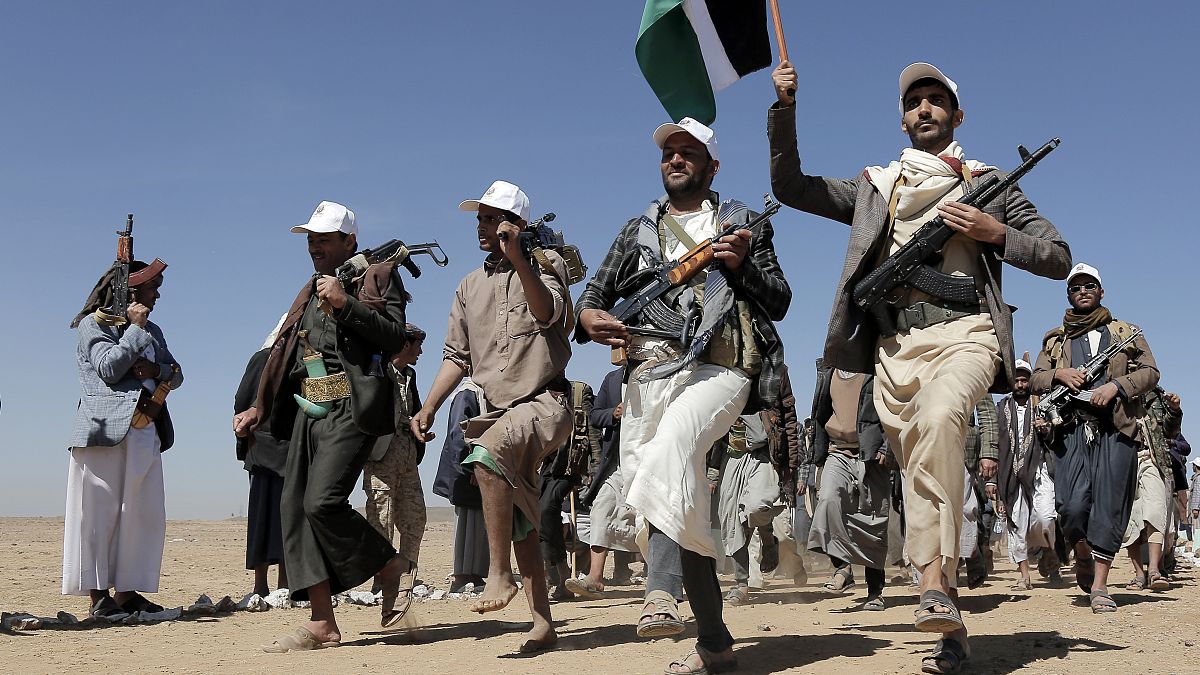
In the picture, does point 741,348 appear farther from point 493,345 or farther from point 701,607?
point 493,345

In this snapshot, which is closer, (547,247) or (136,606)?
(547,247)

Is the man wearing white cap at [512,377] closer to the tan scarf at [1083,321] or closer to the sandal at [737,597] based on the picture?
the sandal at [737,597]

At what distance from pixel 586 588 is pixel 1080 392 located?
14.3 ft

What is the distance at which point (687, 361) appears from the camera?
545 centimetres

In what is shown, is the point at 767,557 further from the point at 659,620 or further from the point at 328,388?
the point at 659,620

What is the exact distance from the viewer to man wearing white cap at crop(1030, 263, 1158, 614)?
920 cm

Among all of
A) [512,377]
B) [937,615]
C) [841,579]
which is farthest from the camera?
[841,579]

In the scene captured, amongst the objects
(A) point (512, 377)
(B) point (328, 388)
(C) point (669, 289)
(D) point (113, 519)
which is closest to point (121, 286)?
(D) point (113, 519)

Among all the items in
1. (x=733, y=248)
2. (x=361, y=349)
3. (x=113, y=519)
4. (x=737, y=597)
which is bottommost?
(x=737, y=597)

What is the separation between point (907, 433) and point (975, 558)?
5963mm

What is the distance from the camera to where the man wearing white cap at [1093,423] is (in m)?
9.20

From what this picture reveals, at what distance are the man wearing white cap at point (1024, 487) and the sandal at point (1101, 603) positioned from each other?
3.78 m

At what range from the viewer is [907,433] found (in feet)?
17.4

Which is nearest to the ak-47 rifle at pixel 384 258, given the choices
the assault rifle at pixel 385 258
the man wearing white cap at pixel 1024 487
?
the assault rifle at pixel 385 258
